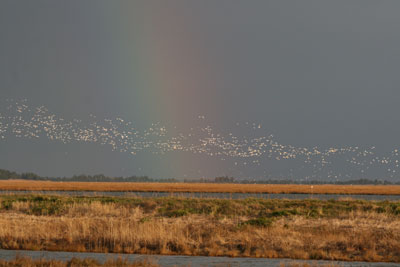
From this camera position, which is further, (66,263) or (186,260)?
(186,260)

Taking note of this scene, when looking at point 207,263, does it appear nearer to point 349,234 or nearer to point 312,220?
point 349,234

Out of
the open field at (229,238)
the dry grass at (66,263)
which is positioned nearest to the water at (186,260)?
the dry grass at (66,263)

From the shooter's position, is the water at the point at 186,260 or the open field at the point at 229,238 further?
the open field at the point at 229,238

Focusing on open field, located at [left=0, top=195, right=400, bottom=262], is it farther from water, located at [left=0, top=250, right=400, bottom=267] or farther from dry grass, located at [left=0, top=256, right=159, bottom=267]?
dry grass, located at [left=0, top=256, right=159, bottom=267]

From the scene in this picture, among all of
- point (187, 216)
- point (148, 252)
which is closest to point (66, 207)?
point (187, 216)

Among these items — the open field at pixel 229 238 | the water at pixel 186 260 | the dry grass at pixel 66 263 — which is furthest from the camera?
the open field at pixel 229 238

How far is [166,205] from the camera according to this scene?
189 feet

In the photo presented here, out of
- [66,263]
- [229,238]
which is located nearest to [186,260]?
[66,263]

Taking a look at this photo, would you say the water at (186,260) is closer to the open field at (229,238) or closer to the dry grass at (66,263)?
the dry grass at (66,263)

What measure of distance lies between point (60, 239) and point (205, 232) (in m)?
8.53

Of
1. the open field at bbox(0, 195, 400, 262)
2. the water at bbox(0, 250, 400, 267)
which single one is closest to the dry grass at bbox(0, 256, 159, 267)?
the water at bbox(0, 250, 400, 267)

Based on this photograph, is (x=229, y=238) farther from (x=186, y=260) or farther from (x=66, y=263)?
Answer: (x=66, y=263)

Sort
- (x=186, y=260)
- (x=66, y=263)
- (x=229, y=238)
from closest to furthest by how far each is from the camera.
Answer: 1. (x=66, y=263)
2. (x=186, y=260)
3. (x=229, y=238)

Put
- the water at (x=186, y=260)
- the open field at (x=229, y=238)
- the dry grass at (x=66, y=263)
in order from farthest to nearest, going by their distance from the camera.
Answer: the open field at (x=229, y=238) < the water at (x=186, y=260) < the dry grass at (x=66, y=263)
